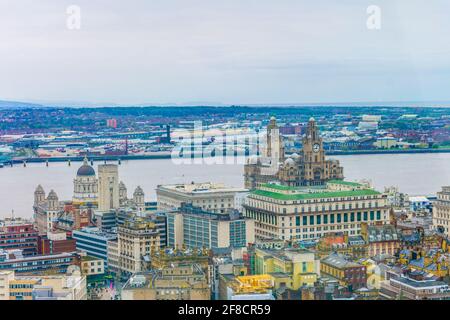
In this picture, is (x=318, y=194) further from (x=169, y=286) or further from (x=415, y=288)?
(x=169, y=286)

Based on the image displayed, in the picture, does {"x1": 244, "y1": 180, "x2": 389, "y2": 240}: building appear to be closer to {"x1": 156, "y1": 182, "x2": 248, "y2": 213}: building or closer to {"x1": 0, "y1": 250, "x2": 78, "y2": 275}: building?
{"x1": 156, "y1": 182, "x2": 248, "y2": 213}: building

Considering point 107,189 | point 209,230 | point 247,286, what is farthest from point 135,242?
point 107,189

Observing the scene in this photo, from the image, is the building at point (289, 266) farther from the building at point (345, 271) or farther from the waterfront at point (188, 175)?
the waterfront at point (188, 175)

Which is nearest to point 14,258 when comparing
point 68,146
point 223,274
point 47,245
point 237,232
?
point 47,245

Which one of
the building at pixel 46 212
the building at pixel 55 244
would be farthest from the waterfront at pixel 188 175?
the building at pixel 55 244

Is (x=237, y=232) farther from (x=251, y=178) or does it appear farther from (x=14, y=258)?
(x=251, y=178)

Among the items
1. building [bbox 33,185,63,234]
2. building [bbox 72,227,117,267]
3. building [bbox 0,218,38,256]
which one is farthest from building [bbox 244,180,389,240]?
building [bbox 33,185,63,234]
